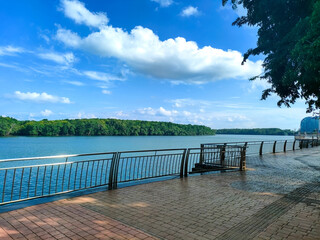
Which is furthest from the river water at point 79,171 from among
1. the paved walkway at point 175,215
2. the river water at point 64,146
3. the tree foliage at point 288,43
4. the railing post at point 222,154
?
the river water at point 64,146

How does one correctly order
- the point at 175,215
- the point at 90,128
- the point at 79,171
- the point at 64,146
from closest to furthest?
1. the point at 175,215
2. the point at 79,171
3. the point at 64,146
4. the point at 90,128

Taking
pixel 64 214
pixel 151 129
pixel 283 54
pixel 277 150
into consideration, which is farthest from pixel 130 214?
pixel 151 129

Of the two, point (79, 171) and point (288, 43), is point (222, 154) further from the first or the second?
point (79, 171)

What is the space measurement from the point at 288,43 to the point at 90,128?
11274 cm

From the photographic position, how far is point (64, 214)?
489 cm

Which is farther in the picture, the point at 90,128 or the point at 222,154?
the point at 90,128

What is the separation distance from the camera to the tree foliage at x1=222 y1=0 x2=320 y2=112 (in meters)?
8.05

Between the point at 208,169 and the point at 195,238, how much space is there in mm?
7322

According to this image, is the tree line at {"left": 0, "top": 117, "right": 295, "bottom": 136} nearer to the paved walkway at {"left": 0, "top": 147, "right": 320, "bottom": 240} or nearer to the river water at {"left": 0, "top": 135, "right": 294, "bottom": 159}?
the river water at {"left": 0, "top": 135, "right": 294, "bottom": 159}

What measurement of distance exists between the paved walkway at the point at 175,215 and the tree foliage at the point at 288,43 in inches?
182

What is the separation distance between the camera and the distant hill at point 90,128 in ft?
339

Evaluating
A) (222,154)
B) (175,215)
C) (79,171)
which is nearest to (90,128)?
(79,171)

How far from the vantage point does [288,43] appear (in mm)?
11688

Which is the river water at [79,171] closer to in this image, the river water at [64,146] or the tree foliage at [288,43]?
the tree foliage at [288,43]
